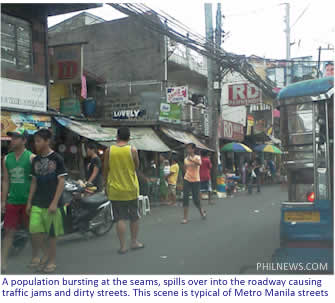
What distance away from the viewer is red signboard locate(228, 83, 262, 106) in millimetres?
16344

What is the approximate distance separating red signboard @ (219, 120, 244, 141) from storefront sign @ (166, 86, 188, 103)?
5.23 meters

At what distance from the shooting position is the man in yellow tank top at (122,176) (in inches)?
202

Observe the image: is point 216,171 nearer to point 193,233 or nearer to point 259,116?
point 193,233

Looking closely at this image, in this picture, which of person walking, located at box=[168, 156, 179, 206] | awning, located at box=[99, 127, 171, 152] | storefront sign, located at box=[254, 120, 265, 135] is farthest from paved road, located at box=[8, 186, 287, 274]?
storefront sign, located at box=[254, 120, 265, 135]

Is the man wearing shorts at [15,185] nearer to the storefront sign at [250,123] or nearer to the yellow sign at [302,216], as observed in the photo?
the yellow sign at [302,216]

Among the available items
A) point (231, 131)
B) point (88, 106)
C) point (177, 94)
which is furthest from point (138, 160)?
point (231, 131)

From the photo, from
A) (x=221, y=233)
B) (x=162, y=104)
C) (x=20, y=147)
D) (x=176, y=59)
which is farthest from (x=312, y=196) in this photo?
(x=176, y=59)

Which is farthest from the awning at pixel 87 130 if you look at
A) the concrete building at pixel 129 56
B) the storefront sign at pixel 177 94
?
the concrete building at pixel 129 56

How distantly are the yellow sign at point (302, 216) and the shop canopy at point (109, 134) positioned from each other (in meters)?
6.66

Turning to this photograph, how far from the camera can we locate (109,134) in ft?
36.8

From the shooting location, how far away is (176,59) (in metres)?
18.4

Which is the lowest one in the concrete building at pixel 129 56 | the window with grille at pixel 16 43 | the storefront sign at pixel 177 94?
the storefront sign at pixel 177 94

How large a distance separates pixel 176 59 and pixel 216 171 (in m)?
5.81

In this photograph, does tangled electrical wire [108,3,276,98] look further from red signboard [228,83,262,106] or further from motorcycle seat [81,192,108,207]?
motorcycle seat [81,192,108,207]
